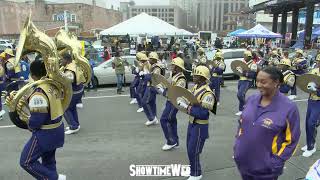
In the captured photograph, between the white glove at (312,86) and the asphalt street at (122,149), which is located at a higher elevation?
the white glove at (312,86)

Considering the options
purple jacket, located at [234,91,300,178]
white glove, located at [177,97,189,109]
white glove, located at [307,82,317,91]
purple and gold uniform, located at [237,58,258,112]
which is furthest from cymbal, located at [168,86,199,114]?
purple and gold uniform, located at [237,58,258,112]

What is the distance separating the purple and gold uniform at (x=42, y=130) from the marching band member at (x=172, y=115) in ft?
8.69

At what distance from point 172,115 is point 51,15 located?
6458cm

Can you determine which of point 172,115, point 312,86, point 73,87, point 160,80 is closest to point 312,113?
point 312,86

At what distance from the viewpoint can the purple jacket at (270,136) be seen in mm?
3883

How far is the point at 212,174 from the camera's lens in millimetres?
6430

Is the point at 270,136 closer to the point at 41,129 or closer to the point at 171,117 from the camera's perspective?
the point at 41,129

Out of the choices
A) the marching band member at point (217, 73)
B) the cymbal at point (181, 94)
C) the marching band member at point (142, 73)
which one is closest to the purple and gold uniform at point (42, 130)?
the cymbal at point (181, 94)

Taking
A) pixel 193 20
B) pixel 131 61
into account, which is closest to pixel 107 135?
pixel 131 61

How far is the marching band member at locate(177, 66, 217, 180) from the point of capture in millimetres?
5879

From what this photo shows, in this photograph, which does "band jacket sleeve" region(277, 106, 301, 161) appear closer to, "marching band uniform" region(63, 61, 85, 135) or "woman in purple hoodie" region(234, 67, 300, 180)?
"woman in purple hoodie" region(234, 67, 300, 180)

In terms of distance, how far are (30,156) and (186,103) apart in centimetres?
234

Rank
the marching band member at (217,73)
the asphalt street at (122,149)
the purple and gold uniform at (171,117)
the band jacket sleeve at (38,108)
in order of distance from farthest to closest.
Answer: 1. the marching band member at (217,73)
2. the purple and gold uniform at (171,117)
3. the asphalt street at (122,149)
4. the band jacket sleeve at (38,108)

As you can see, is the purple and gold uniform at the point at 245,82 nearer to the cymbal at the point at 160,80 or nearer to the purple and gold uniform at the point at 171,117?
the cymbal at the point at 160,80
